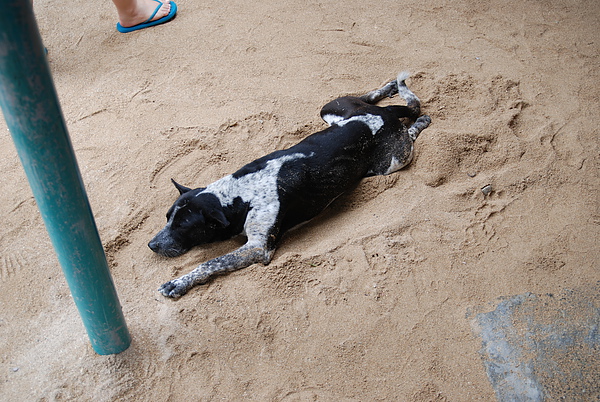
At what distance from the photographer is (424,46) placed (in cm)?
544

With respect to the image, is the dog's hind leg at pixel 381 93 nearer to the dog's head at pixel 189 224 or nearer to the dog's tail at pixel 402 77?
the dog's tail at pixel 402 77

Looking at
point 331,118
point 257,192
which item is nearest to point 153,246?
point 257,192

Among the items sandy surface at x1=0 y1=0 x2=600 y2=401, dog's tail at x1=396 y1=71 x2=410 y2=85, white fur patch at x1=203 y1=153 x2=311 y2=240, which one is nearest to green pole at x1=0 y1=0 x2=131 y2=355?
sandy surface at x1=0 y1=0 x2=600 y2=401

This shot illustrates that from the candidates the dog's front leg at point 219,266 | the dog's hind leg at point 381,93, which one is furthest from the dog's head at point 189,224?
→ the dog's hind leg at point 381,93

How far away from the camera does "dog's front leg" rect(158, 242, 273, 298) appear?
3.18 meters

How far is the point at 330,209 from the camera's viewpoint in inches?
156

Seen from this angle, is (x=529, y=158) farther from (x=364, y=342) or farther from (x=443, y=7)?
(x=443, y=7)

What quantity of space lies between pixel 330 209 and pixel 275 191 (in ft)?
1.75

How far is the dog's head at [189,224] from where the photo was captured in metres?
3.52

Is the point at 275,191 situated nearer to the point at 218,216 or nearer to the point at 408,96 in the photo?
the point at 218,216

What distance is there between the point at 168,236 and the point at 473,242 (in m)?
2.03

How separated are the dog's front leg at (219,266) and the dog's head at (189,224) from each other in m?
0.28

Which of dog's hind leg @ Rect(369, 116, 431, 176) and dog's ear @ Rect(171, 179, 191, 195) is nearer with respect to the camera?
dog's ear @ Rect(171, 179, 191, 195)

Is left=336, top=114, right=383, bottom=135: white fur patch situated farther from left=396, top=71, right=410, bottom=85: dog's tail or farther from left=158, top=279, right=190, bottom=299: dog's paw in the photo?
left=158, top=279, right=190, bottom=299: dog's paw
